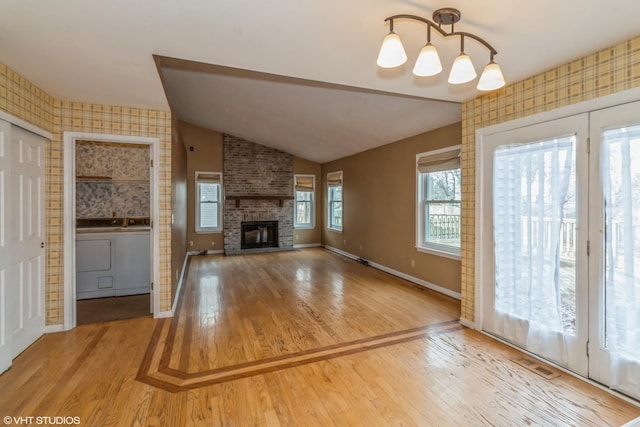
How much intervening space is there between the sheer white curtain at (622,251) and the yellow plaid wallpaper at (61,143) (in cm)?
405

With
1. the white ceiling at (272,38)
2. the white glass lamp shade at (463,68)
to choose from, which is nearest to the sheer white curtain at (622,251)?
the white ceiling at (272,38)

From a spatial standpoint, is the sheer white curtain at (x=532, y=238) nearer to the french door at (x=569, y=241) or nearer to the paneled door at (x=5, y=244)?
the french door at (x=569, y=241)

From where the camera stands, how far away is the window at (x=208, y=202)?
7797 mm

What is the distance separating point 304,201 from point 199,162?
300 centimetres

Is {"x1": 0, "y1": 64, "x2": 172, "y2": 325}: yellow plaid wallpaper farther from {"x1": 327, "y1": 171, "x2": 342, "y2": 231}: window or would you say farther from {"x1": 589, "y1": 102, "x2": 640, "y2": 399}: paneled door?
{"x1": 327, "y1": 171, "x2": 342, "y2": 231}: window

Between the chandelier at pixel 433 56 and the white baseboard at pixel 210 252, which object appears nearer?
the chandelier at pixel 433 56

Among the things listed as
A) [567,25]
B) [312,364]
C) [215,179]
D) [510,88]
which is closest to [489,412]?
[312,364]

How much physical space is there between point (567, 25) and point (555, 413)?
2.42 meters

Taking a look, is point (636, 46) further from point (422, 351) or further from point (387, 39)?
point (422, 351)

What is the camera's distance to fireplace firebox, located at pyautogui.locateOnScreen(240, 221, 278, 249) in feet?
26.7

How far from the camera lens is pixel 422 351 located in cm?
273

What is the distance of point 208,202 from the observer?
26.0ft

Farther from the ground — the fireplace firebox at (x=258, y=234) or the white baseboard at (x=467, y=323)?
the fireplace firebox at (x=258, y=234)

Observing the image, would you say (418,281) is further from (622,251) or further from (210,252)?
(210,252)
